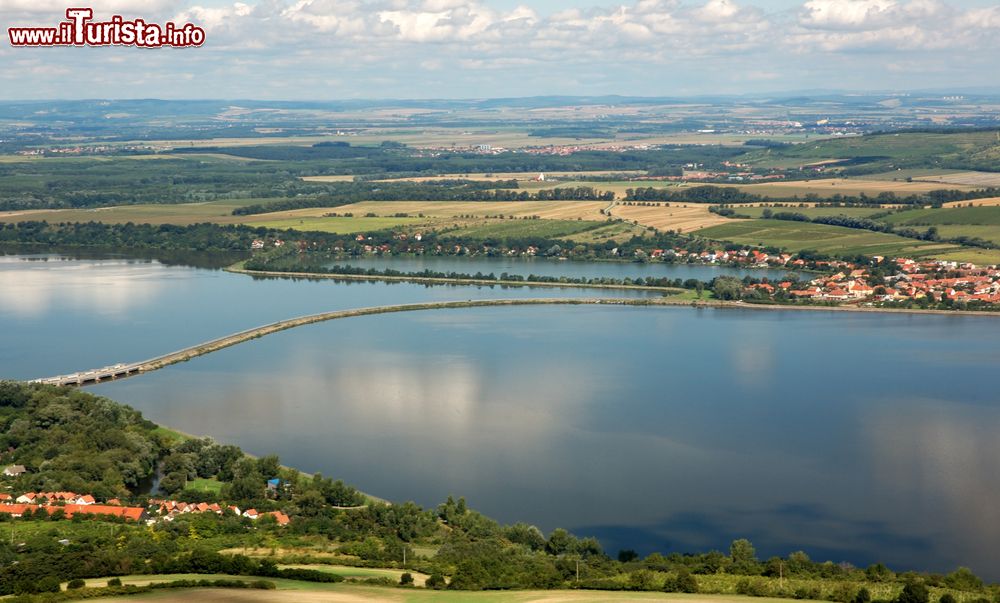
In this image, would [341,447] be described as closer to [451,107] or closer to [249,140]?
[249,140]

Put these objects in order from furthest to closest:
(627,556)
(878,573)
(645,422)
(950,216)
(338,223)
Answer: (338,223)
(950,216)
(645,422)
(627,556)
(878,573)

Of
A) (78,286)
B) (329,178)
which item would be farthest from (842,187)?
(78,286)

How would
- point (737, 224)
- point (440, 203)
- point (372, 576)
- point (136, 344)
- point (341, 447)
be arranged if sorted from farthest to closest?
point (440, 203)
point (737, 224)
point (136, 344)
point (341, 447)
point (372, 576)

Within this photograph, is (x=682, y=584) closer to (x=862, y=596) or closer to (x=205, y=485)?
(x=862, y=596)

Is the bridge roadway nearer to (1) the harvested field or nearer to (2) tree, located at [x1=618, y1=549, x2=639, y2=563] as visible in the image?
(1) the harvested field

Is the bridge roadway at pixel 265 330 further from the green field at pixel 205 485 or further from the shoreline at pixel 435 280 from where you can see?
the green field at pixel 205 485

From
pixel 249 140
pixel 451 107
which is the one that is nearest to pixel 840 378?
pixel 249 140
